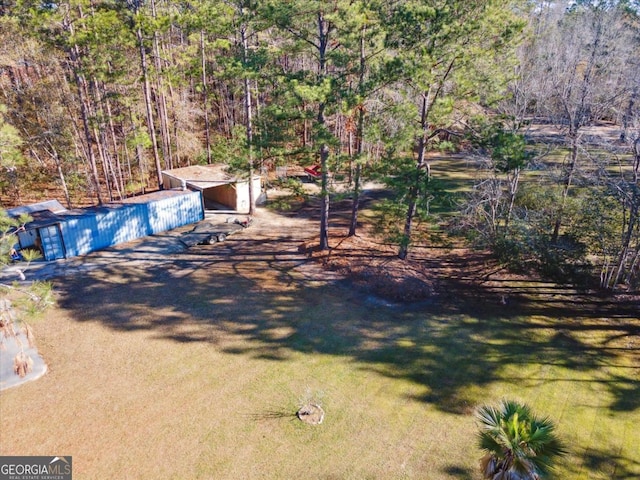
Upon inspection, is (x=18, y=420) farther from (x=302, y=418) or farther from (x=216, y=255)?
(x=216, y=255)

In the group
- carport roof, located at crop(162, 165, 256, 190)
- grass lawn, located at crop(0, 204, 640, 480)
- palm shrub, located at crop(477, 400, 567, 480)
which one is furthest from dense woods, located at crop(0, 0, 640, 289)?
palm shrub, located at crop(477, 400, 567, 480)

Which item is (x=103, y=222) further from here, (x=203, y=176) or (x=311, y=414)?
(x=311, y=414)

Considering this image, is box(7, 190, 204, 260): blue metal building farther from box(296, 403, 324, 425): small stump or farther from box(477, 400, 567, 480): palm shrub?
box(477, 400, 567, 480): palm shrub

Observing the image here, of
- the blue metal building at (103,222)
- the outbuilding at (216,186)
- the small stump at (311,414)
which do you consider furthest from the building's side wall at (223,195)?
the small stump at (311,414)

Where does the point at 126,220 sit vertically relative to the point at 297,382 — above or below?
above

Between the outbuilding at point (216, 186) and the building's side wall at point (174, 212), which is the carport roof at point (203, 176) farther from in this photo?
the building's side wall at point (174, 212)

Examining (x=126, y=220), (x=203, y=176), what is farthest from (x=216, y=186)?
(x=126, y=220)

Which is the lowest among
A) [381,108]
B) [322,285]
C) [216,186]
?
[322,285]
